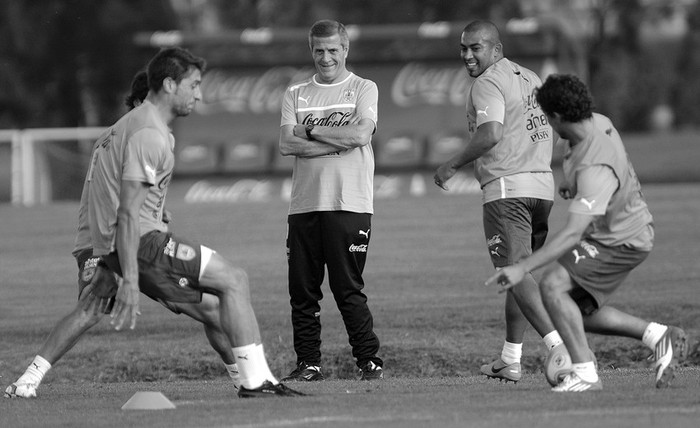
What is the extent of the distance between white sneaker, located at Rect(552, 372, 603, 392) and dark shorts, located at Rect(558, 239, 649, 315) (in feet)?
1.30

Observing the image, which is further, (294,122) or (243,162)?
(243,162)

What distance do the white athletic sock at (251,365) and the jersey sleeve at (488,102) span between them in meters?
2.49

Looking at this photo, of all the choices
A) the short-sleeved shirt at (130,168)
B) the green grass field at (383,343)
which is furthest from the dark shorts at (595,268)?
the short-sleeved shirt at (130,168)

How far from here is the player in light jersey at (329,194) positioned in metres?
10.2

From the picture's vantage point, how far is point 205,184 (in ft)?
101

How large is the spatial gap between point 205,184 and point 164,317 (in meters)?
16.8

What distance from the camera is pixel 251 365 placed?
8.37 m

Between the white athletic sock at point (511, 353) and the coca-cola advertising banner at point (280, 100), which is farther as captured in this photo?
the coca-cola advertising banner at point (280, 100)

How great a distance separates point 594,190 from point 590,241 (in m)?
0.44

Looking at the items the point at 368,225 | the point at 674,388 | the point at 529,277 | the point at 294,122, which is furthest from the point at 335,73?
the point at 674,388

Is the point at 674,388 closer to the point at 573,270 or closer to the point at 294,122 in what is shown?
the point at 573,270

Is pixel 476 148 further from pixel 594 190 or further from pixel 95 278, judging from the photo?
pixel 95 278

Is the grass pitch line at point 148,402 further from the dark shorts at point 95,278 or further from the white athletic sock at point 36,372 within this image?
the white athletic sock at point 36,372

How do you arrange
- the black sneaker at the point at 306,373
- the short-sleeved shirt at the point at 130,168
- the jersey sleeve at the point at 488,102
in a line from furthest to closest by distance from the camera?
1. the black sneaker at the point at 306,373
2. the jersey sleeve at the point at 488,102
3. the short-sleeved shirt at the point at 130,168
